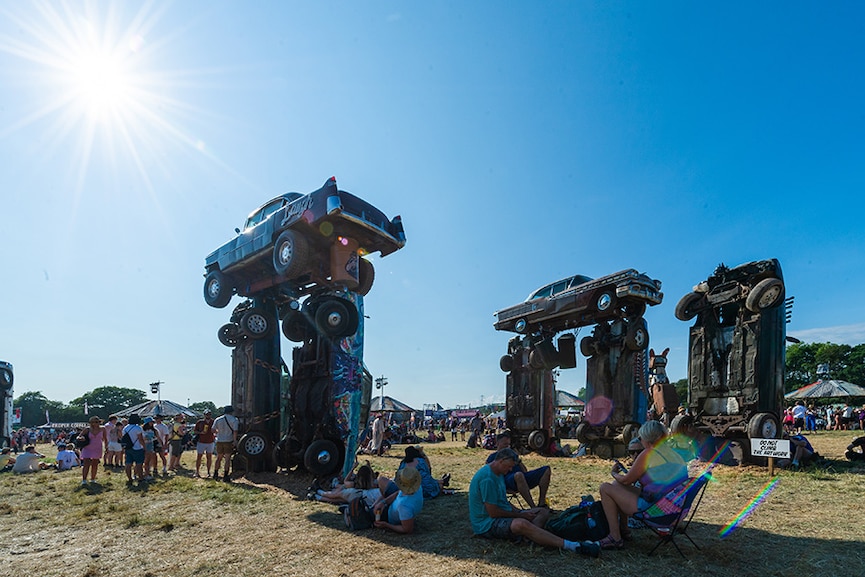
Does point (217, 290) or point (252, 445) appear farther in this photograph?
point (217, 290)

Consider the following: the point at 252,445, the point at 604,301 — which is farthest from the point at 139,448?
the point at 604,301

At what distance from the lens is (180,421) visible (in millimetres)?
26172

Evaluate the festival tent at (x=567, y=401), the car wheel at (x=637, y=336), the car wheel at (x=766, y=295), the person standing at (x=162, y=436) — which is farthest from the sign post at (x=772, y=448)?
the festival tent at (x=567, y=401)

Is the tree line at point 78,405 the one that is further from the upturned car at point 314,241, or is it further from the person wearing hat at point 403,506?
the person wearing hat at point 403,506

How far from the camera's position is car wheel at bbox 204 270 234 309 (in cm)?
1598

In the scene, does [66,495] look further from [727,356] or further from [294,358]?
[727,356]

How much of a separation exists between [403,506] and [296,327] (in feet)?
26.2

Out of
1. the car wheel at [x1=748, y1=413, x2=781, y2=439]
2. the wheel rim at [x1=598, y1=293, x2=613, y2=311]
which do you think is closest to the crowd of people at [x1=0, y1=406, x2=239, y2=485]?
the wheel rim at [x1=598, y1=293, x2=613, y2=311]

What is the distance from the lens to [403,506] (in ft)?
23.0

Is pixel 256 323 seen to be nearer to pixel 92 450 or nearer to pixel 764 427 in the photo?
pixel 92 450

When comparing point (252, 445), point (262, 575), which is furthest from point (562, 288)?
point (262, 575)

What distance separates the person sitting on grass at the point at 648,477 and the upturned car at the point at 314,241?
8952 millimetres

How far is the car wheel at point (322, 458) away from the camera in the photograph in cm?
1179

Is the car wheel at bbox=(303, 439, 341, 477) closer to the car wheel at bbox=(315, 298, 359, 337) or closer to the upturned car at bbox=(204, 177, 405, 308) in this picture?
the car wheel at bbox=(315, 298, 359, 337)
